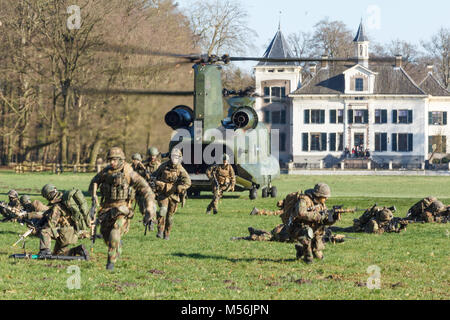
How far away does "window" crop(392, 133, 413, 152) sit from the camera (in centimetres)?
8469

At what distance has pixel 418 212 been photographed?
22.3 m

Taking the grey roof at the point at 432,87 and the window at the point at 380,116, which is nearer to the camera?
the window at the point at 380,116

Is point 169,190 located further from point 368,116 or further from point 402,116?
point 402,116

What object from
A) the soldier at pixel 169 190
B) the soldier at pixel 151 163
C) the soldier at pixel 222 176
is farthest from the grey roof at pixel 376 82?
the soldier at pixel 169 190

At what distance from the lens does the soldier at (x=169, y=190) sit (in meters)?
18.3

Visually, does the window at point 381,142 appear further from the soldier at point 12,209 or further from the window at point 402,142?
the soldier at point 12,209

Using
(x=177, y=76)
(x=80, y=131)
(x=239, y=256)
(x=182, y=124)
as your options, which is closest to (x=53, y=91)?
(x=80, y=131)

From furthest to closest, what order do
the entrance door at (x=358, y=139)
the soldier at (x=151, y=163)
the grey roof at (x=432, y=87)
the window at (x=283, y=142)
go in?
the window at (x=283, y=142), the grey roof at (x=432, y=87), the entrance door at (x=358, y=139), the soldier at (x=151, y=163)

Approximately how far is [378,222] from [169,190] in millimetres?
5455

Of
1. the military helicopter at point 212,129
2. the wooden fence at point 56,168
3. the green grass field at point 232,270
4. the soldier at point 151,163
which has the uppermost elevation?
the military helicopter at point 212,129

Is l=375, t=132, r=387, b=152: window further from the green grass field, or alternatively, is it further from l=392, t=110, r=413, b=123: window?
the green grass field

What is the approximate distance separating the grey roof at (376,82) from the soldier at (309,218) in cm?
7310
